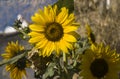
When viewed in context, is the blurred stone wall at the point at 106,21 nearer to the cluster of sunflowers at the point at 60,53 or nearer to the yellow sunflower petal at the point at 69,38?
the cluster of sunflowers at the point at 60,53

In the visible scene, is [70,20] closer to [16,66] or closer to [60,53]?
[60,53]

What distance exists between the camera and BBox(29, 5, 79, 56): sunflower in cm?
125

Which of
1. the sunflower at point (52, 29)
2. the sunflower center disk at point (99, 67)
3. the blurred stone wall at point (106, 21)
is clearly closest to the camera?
the sunflower at point (52, 29)

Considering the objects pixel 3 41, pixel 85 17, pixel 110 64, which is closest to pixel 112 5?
pixel 85 17

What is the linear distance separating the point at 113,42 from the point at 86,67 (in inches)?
55.1

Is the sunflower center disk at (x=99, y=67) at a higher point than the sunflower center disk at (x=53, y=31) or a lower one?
lower

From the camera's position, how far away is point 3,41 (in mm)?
6211

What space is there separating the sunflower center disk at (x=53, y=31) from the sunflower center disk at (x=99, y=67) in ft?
0.51

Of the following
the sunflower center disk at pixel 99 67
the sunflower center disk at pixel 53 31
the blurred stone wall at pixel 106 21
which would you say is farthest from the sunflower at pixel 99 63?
the blurred stone wall at pixel 106 21

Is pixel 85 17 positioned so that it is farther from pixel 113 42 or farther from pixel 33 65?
pixel 33 65

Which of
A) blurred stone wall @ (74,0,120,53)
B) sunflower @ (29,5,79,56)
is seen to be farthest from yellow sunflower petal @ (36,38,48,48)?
blurred stone wall @ (74,0,120,53)

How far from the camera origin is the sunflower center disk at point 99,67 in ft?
4.50

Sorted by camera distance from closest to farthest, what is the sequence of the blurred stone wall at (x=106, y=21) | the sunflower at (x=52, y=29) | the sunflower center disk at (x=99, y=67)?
the sunflower at (x=52, y=29)
the sunflower center disk at (x=99, y=67)
the blurred stone wall at (x=106, y=21)

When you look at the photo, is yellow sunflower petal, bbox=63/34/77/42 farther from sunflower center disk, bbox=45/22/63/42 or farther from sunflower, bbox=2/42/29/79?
sunflower, bbox=2/42/29/79
